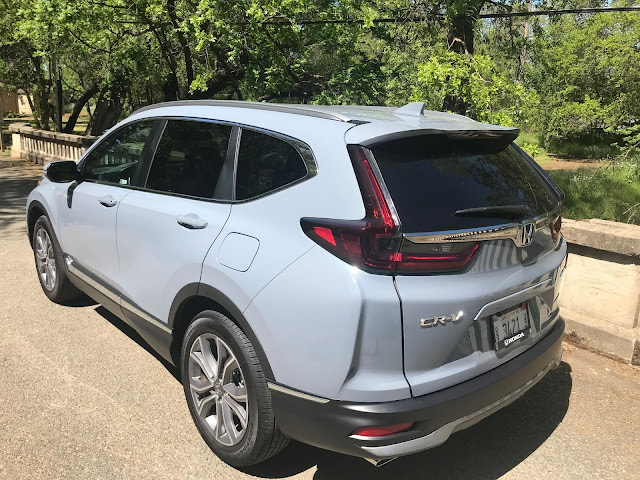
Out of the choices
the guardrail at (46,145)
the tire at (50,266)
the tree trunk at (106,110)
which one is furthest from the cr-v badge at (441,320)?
the tree trunk at (106,110)

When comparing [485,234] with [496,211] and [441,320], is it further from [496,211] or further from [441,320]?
[441,320]

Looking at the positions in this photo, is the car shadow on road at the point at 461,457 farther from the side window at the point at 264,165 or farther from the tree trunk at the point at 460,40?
the tree trunk at the point at 460,40

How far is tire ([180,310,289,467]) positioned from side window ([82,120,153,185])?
4.69 ft

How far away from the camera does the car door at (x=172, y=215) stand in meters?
2.88

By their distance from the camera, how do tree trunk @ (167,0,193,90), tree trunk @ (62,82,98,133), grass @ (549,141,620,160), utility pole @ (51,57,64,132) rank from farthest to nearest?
grass @ (549,141,620,160) → utility pole @ (51,57,64,132) → tree trunk @ (62,82,98,133) → tree trunk @ (167,0,193,90)

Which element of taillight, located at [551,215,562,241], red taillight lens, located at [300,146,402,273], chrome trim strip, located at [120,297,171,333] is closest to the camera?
red taillight lens, located at [300,146,402,273]

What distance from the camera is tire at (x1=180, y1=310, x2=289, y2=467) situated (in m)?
2.54

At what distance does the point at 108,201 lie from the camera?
3762 mm

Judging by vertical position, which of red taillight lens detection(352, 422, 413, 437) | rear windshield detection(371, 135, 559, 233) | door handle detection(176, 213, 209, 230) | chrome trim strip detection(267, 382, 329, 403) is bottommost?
red taillight lens detection(352, 422, 413, 437)

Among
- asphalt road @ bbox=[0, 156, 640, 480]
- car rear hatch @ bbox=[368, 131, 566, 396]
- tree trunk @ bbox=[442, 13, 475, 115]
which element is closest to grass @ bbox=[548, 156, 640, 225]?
tree trunk @ bbox=[442, 13, 475, 115]

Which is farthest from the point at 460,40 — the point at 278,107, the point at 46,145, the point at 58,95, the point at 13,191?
the point at 58,95

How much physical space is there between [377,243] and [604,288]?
9.50 feet

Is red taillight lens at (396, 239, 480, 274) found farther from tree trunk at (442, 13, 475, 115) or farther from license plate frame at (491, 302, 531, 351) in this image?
tree trunk at (442, 13, 475, 115)

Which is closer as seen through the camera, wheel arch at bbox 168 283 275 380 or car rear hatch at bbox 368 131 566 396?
car rear hatch at bbox 368 131 566 396
